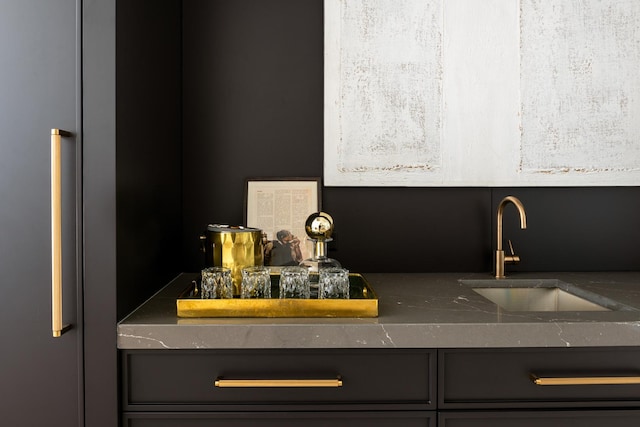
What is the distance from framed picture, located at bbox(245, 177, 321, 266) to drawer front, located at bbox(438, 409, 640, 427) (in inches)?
31.8

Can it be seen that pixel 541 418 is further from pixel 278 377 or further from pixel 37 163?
pixel 37 163

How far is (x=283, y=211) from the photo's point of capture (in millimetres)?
1911

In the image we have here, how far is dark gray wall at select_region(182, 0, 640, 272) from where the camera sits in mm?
1928

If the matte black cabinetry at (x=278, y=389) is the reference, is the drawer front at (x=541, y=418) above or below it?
below

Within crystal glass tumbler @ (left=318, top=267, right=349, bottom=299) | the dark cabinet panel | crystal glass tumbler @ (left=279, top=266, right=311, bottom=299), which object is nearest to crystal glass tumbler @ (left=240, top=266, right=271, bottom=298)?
crystal glass tumbler @ (left=279, top=266, right=311, bottom=299)

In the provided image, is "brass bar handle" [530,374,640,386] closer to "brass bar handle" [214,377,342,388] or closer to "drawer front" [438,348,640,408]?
"drawer front" [438,348,640,408]

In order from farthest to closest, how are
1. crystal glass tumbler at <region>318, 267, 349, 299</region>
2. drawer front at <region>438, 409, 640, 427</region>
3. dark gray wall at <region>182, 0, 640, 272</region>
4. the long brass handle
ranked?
dark gray wall at <region>182, 0, 640, 272</region>
crystal glass tumbler at <region>318, 267, 349, 299</region>
drawer front at <region>438, 409, 640, 427</region>
the long brass handle

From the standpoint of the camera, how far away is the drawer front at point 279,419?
1.26 meters

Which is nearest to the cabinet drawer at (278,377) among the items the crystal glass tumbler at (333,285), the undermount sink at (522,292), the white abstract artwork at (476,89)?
the crystal glass tumbler at (333,285)

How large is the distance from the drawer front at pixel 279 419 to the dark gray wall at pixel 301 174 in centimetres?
75

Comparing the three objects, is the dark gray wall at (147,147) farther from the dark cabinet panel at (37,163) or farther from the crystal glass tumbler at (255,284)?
the crystal glass tumbler at (255,284)

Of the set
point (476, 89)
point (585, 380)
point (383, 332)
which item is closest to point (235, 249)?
point (383, 332)

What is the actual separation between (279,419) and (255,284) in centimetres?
35

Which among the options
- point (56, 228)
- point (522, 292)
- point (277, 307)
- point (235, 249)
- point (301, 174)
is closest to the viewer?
point (56, 228)
